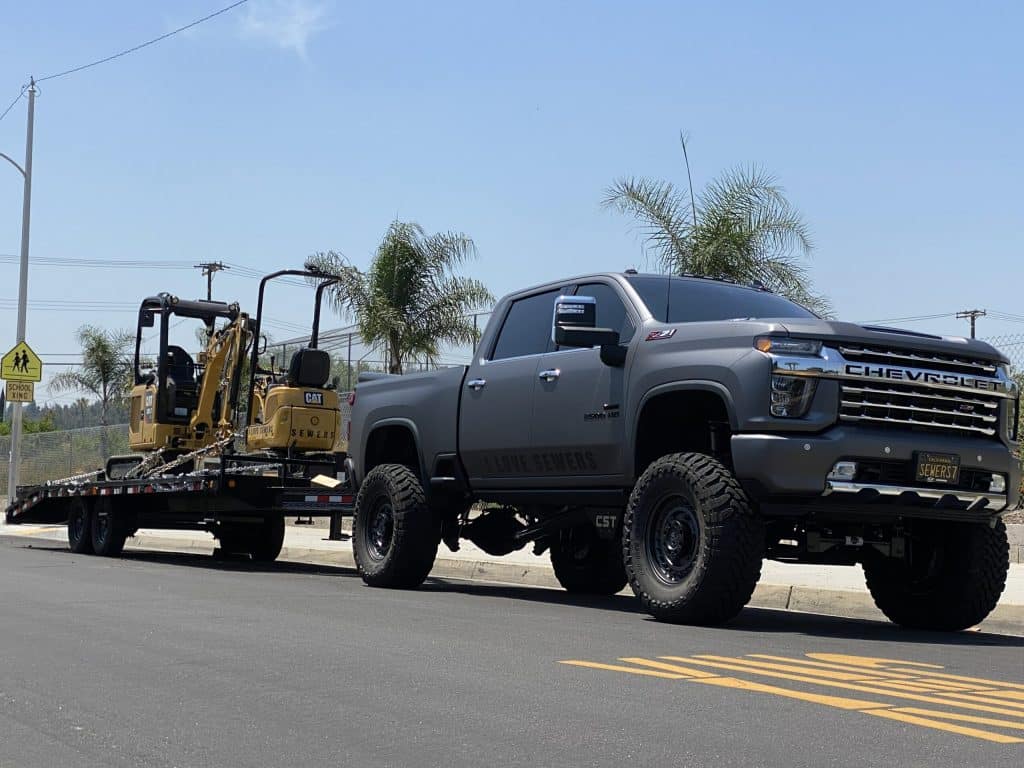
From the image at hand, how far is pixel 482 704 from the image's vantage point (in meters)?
6.02

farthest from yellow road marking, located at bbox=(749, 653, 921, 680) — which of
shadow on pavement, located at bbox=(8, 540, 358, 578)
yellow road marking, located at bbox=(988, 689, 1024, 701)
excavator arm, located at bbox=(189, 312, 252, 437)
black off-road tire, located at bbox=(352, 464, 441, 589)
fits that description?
excavator arm, located at bbox=(189, 312, 252, 437)

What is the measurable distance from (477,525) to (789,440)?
4385 millimetres

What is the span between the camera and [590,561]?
41.6 ft

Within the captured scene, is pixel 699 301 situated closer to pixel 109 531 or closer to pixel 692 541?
pixel 692 541

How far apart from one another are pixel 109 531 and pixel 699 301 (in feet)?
31.8

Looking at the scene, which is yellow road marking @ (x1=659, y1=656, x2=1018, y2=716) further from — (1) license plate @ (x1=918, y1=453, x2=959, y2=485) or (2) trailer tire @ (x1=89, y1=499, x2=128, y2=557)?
(2) trailer tire @ (x1=89, y1=499, x2=128, y2=557)

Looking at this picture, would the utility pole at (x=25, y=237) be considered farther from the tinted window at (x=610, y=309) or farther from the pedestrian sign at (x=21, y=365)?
the tinted window at (x=610, y=309)

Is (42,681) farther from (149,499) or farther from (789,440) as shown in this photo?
(149,499)

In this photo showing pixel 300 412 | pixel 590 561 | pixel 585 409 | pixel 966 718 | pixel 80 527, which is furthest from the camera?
pixel 80 527

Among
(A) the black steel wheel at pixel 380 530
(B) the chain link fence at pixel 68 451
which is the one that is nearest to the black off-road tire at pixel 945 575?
(A) the black steel wheel at pixel 380 530

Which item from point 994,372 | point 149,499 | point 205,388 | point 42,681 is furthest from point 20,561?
point 994,372

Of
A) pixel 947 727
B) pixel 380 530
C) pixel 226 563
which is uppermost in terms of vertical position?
pixel 380 530

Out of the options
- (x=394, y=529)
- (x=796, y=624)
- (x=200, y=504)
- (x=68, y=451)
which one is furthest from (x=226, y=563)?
(x=68, y=451)

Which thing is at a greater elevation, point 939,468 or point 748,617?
point 939,468
